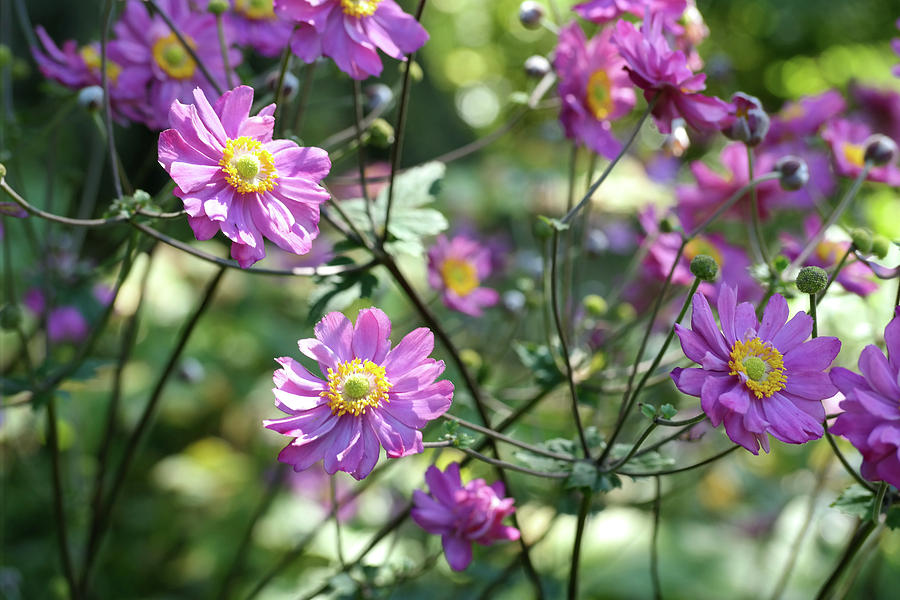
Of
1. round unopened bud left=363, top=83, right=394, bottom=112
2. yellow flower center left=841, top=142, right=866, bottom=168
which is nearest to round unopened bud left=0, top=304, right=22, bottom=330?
round unopened bud left=363, top=83, right=394, bottom=112

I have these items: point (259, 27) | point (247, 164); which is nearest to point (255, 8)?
point (259, 27)

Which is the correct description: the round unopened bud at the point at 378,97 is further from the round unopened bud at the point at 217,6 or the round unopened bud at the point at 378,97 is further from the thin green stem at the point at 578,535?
the thin green stem at the point at 578,535

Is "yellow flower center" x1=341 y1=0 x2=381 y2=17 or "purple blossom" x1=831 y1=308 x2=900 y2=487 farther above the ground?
"yellow flower center" x1=341 y1=0 x2=381 y2=17

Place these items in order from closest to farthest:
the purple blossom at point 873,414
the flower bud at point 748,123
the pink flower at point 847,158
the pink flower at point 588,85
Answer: the purple blossom at point 873,414 → the flower bud at point 748,123 → the pink flower at point 588,85 → the pink flower at point 847,158

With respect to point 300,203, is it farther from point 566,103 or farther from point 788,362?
point 788,362

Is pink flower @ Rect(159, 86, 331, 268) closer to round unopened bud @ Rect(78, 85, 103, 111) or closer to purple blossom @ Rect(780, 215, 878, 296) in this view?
round unopened bud @ Rect(78, 85, 103, 111)

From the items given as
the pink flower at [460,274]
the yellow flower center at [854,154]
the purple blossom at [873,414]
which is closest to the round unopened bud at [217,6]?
the pink flower at [460,274]

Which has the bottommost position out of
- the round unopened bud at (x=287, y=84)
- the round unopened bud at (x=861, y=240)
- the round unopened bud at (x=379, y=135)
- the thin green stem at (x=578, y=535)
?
the thin green stem at (x=578, y=535)
